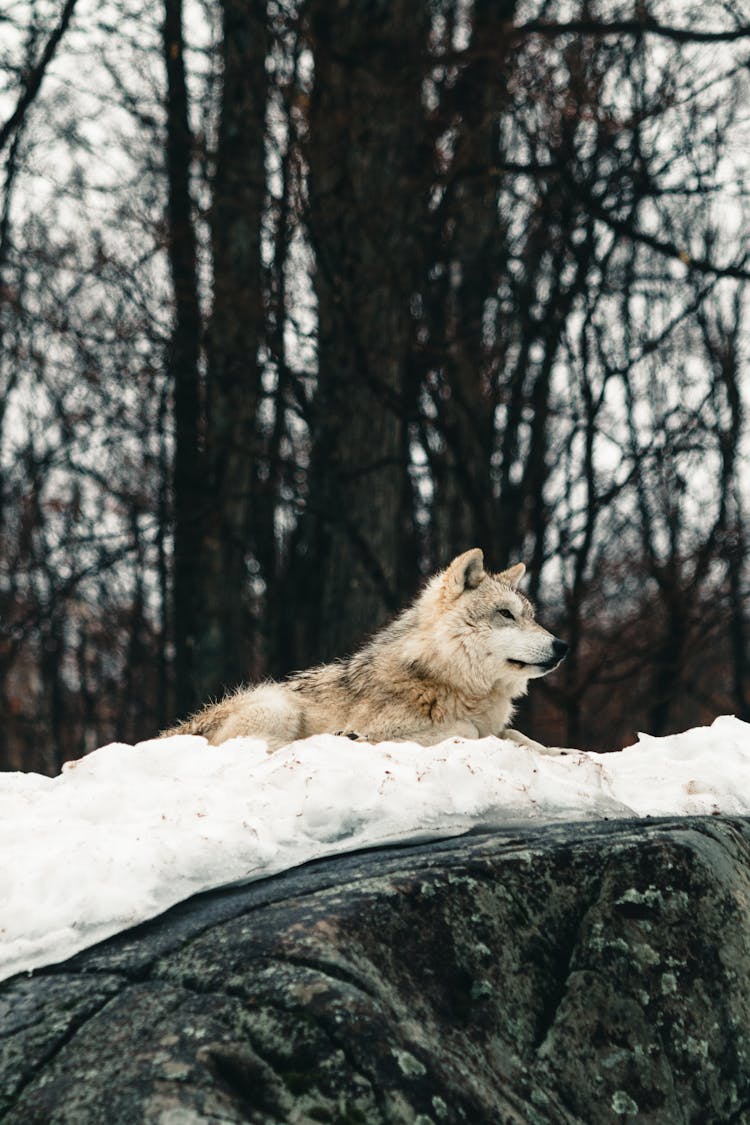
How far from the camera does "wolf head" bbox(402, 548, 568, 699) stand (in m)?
8.12

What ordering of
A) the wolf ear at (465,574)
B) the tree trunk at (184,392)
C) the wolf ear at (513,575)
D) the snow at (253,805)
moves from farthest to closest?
the tree trunk at (184,392) → the wolf ear at (513,575) → the wolf ear at (465,574) → the snow at (253,805)

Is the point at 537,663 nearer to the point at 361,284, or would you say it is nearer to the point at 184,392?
the point at 361,284

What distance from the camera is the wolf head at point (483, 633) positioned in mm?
8125

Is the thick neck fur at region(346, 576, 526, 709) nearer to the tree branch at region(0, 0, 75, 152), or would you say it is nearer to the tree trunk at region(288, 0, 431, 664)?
the tree trunk at region(288, 0, 431, 664)

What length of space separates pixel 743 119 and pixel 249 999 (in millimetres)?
13318

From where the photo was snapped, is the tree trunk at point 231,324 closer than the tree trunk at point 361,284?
No

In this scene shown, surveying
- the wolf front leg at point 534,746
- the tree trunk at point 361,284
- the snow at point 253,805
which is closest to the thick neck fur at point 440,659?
the wolf front leg at point 534,746

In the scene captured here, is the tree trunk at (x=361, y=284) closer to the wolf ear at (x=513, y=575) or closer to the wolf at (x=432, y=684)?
the wolf ear at (x=513, y=575)

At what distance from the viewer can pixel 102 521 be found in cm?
2506

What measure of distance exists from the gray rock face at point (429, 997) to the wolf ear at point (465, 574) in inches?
141

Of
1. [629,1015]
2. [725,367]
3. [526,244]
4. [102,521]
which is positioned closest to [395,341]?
[526,244]

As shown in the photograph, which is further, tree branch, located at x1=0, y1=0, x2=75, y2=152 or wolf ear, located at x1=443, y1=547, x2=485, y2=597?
tree branch, located at x1=0, y1=0, x2=75, y2=152

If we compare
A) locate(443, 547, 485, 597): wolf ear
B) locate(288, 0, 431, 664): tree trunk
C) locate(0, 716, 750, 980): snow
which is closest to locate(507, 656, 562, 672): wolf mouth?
locate(443, 547, 485, 597): wolf ear

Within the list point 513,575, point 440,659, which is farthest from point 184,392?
point 440,659
